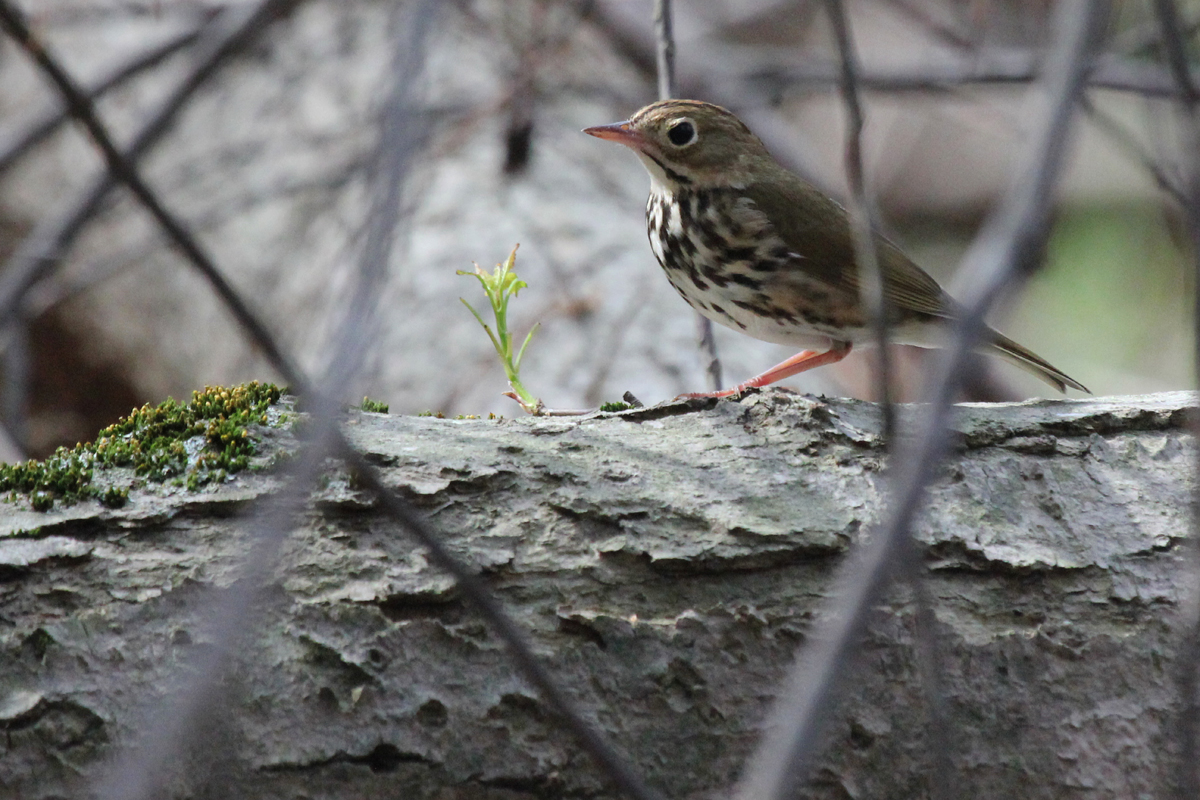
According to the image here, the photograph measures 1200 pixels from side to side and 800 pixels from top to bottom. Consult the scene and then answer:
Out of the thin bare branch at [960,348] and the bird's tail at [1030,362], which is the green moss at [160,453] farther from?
the bird's tail at [1030,362]

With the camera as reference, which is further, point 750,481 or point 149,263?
point 149,263

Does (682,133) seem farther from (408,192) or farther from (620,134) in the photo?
(408,192)

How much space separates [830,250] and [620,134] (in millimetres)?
634

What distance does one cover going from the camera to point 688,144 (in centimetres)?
299

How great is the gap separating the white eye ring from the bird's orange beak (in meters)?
0.08

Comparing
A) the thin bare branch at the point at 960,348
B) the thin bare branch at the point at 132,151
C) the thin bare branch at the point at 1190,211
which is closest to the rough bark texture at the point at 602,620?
the thin bare branch at the point at 1190,211

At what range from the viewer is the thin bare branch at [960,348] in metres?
0.83

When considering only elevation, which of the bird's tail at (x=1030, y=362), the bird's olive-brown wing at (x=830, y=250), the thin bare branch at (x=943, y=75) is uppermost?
the thin bare branch at (x=943, y=75)

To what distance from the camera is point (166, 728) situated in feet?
2.78

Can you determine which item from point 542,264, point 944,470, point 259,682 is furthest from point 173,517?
point 542,264

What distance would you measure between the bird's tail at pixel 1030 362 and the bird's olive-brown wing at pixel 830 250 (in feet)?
0.51

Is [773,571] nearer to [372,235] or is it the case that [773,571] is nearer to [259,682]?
[259,682]

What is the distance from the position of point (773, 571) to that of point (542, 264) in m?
2.34

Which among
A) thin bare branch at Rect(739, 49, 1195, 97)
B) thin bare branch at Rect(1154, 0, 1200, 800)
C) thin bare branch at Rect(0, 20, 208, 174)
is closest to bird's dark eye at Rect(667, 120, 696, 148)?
thin bare branch at Rect(1154, 0, 1200, 800)
